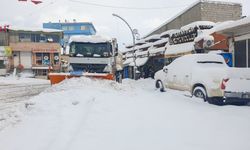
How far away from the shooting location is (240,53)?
14641 mm

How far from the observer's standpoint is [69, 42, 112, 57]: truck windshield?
14084mm

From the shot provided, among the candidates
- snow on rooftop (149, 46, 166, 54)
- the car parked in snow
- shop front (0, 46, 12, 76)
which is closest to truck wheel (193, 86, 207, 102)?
the car parked in snow

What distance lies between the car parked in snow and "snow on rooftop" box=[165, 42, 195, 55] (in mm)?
8752

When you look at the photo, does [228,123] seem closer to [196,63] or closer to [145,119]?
[145,119]

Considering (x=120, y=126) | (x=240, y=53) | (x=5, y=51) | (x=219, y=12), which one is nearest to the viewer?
(x=120, y=126)

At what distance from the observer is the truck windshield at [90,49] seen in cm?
1408

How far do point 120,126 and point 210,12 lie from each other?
848 inches

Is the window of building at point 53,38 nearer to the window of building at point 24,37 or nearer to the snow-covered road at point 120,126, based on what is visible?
the window of building at point 24,37

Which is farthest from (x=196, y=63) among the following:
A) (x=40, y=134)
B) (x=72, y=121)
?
(x=40, y=134)

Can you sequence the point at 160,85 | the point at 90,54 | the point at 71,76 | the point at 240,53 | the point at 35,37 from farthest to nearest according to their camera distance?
1. the point at 35,37
2. the point at 240,53
3. the point at 160,85
4. the point at 90,54
5. the point at 71,76

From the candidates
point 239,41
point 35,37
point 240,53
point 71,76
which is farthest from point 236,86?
point 35,37

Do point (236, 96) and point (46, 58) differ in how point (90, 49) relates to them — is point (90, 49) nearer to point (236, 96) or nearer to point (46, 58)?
point (236, 96)

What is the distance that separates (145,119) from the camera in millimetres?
6684

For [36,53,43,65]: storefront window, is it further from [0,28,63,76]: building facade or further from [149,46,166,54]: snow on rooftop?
[149,46,166,54]: snow on rooftop
